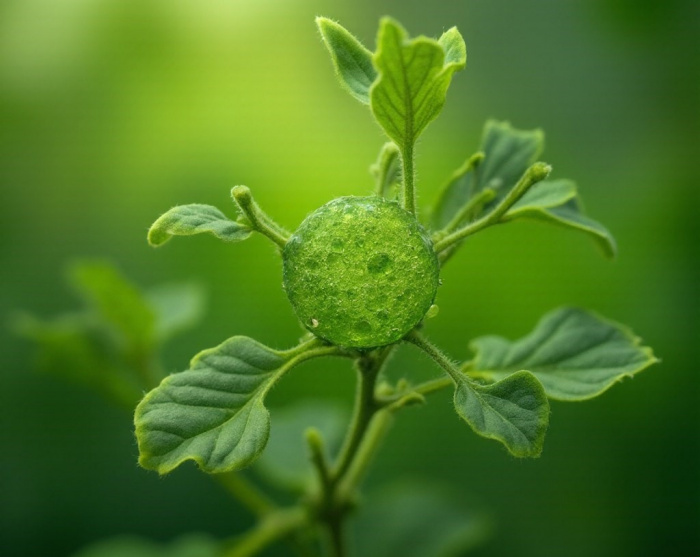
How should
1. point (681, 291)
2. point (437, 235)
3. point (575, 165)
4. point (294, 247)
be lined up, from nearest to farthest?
point (294, 247) → point (437, 235) → point (681, 291) → point (575, 165)

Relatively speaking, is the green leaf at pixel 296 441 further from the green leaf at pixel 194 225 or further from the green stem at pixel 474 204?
the green leaf at pixel 194 225

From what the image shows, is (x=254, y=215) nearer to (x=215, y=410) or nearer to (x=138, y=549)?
(x=215, y=410)

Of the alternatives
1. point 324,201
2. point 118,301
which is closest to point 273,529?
point 118,301

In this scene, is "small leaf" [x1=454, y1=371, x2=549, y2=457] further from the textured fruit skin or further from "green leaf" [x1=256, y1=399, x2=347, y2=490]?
"green leaf" [x1=256, y1=399, x2=347, y2=490]

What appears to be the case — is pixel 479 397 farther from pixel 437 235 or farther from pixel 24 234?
pixel 24 234

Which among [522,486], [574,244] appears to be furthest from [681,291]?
[522,486]

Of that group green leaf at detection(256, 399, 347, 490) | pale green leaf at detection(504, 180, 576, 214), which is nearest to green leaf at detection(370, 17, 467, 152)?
pale green leaf at detection(504, 180, 576, 214)

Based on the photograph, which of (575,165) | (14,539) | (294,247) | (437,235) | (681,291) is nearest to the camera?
(294,247)
